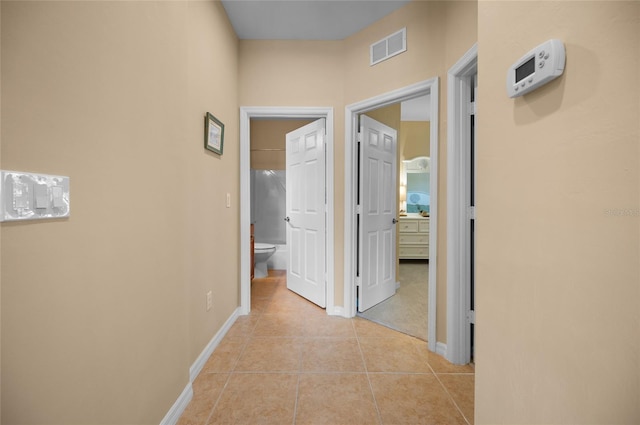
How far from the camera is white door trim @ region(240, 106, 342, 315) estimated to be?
2.63 meters

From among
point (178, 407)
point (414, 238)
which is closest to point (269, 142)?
point (414, 238)

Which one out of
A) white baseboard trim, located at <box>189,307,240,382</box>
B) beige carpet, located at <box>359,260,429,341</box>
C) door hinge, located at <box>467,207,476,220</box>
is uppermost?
door hinge, located at <box>467,207,476,220</box>

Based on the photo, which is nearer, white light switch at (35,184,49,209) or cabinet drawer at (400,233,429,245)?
white light switch at (35,184,49,209)

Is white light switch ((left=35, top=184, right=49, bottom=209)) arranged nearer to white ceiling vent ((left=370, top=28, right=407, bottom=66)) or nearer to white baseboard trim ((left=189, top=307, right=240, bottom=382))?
white baseboard trim ((left=189, top=307, right=240, bottom=382))

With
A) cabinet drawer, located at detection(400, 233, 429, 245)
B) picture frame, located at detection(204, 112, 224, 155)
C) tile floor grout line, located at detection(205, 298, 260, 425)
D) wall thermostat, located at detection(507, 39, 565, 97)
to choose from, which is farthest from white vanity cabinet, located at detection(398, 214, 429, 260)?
wall thermostat, located at detection(507, 39, 565, 97)

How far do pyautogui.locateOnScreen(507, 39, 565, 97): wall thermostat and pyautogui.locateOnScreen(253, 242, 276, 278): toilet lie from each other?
344 cm

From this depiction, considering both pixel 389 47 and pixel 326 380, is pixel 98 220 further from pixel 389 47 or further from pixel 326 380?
pixel 389 47

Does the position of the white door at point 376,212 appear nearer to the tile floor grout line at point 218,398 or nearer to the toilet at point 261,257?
the tile floor grout line at point 218,398

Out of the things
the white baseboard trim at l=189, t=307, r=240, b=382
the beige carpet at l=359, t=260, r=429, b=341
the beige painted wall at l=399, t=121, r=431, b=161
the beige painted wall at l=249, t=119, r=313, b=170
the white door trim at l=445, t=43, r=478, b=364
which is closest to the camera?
the white baseboard trim at l=189, t=307, r=240, b=382

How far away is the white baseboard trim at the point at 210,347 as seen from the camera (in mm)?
1708

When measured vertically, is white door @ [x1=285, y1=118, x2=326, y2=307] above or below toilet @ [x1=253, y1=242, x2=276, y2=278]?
above

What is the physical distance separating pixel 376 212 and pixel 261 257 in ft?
6.18

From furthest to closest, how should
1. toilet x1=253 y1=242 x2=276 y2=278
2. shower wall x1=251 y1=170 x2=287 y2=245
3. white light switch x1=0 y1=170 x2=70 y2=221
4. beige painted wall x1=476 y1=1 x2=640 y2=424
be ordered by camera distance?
shower wall x1=251 y1=170 x2=287 y2=245 → toilet x1=253 y1=242 x2=276 y2=278 → white light switch x1=0 y1=170 x2=70 y2=221 → beige painted wall x1=476 y1=1 x2=640 y2=424

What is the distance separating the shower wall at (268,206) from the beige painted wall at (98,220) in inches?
118
